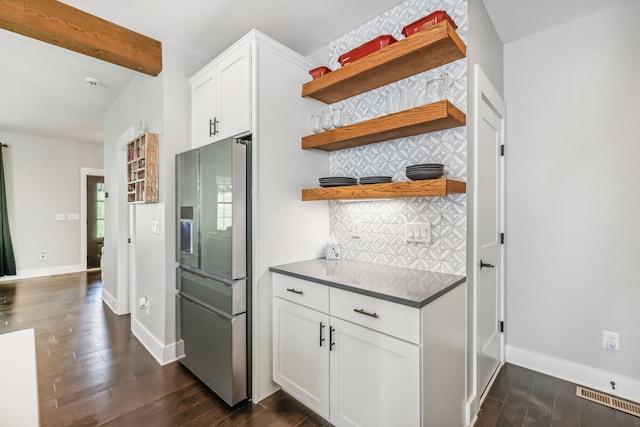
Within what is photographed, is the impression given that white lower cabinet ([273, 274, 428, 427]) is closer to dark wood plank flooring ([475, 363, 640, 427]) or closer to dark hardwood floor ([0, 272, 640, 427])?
dark hardwood floor ([0, 272, 640, 427])

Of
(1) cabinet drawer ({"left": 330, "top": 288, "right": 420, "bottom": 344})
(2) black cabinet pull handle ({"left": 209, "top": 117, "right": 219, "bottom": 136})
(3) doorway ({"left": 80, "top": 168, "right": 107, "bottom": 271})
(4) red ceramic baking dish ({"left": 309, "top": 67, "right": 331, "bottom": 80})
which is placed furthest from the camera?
(3) doorway ({"left": 80, "top": 168, "right": 107, "bottom": 271})

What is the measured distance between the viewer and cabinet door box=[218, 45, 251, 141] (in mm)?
2074

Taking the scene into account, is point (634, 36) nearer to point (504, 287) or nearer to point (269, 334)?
point (504, 287)

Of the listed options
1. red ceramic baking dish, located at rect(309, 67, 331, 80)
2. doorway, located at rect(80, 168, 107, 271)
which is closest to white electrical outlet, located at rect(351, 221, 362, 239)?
red ceramic baking dish, located at rect(309, 67, 331, 80)

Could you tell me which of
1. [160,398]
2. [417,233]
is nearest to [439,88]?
[417,233]

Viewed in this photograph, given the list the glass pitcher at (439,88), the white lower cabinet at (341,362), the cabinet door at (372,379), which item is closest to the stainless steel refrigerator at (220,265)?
the white lower cabinet at (341,362)

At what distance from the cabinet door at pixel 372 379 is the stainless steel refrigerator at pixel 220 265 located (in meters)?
0.67

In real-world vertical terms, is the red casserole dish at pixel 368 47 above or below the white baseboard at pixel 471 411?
above

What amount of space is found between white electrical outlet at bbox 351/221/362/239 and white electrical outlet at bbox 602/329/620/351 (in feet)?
6.09

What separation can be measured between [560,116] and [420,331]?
2115 mm

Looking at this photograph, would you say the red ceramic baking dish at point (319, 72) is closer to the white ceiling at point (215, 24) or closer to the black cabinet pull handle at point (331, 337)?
the white ceiling at point (215, 24)

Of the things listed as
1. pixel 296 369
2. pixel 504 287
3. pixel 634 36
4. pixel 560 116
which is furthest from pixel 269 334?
pixel 634 36

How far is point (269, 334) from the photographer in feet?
6.86

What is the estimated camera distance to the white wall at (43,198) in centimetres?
557
